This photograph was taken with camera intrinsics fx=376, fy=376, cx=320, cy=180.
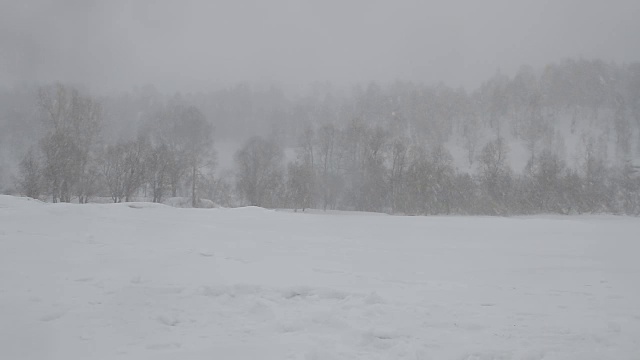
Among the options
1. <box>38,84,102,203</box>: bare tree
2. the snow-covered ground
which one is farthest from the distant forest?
the snow-covered ground

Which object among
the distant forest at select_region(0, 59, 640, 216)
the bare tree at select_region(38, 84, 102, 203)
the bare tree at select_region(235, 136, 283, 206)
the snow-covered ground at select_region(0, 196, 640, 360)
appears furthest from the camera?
the bare tree at select_region(235, 136, 283, 206)

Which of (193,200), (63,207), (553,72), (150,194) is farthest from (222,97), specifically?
(63,207)

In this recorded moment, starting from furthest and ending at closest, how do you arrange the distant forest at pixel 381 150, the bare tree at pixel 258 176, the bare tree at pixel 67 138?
the bare tree at pixel 258 176, the distant forest at pixel 381 150, the bare tree at pixel 67 138

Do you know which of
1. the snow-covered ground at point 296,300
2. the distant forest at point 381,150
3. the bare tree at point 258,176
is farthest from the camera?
the bare tree at point 258,176

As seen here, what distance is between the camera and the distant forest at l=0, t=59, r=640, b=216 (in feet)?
128

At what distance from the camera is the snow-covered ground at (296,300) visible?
4684 millimetres

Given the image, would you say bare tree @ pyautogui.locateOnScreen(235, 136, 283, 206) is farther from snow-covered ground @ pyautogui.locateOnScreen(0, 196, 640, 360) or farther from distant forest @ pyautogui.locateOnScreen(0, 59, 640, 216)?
snow-covered ground @ pyautogui.locateOnScreen(0, 196, 640, 360)

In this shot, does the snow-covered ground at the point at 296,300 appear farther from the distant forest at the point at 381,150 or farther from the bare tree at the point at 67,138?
the distant forest at the point at 381,150

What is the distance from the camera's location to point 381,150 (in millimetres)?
50531

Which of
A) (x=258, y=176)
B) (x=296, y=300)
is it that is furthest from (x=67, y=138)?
(x=296, y=300)

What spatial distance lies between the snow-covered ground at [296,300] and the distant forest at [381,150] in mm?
29090

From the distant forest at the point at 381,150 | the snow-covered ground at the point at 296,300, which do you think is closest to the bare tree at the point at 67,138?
the distant forest at the point at 381,150

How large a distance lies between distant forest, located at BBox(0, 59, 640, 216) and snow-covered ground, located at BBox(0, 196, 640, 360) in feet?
95.4

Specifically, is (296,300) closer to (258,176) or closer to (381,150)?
(258,176)
